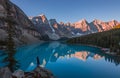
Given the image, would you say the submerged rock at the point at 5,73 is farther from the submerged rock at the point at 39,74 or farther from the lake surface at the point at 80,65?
the lake surface at the point at 80,65

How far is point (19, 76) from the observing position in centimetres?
4097

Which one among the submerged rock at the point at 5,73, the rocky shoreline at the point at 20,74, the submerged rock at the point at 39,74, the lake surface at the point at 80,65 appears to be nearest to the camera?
the rocky shoreline at the point at 20,74

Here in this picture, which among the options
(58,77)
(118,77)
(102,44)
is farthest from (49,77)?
(102,44)

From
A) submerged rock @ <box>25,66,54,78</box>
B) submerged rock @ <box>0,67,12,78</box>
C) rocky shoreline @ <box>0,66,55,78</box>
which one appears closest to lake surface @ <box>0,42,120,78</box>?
submerged rock @ <box>25,66,54,78</box>

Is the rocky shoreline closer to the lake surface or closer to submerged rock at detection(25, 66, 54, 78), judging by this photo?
submerged rock at detection(25, 66, 54, 78)

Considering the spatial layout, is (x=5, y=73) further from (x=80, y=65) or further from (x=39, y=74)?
(x=80, y=65)

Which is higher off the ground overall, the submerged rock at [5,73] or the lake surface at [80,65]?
the submerged rock at [5,73]

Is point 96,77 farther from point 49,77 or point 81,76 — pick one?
point 49,77

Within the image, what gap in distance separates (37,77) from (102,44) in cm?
14615

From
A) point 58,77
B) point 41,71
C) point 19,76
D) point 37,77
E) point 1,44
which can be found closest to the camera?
point 19,76

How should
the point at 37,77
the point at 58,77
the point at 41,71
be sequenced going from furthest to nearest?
the point at 58,77, the point at 41,71, the point at 37,77

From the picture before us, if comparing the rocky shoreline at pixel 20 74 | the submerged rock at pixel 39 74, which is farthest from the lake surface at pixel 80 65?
the rocky shoreline at pixel 20 74

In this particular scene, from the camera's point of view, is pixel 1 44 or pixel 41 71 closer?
pixel 41 71

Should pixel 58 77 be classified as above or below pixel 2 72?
below
